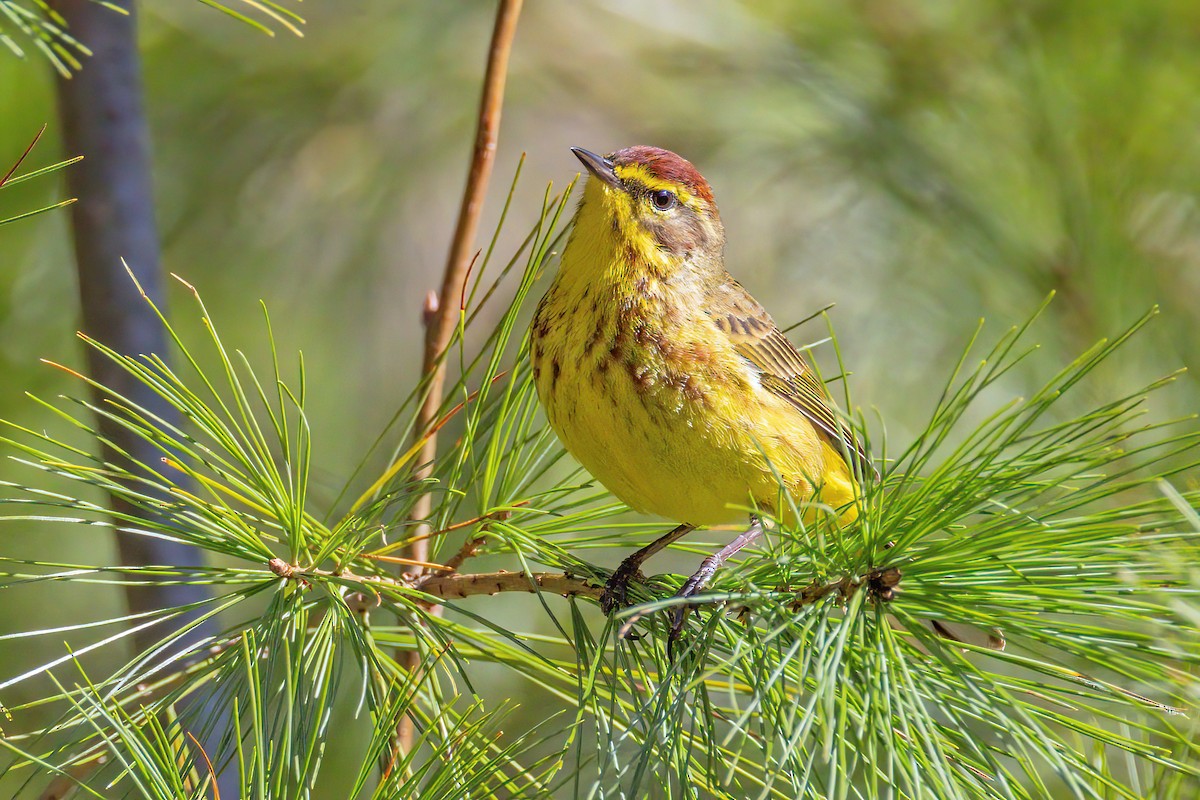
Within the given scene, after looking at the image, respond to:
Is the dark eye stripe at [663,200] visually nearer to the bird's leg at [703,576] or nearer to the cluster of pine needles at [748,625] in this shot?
→ the cluster of pine needles at [748,625]

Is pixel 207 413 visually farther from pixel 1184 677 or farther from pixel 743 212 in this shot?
pixel 743 212

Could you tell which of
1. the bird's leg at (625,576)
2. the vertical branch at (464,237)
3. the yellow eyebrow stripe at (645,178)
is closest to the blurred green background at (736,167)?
the vertical branch at (464,237)

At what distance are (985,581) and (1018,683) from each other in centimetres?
21

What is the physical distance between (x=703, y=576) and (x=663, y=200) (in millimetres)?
1068

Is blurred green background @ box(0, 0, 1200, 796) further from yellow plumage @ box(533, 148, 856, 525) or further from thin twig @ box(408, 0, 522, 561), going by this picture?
yellow plumage @ box(533, 148, 856, 525)

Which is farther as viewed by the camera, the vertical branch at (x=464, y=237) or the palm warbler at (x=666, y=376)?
the palm warbler at (x=666, y=376)

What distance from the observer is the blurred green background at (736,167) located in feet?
11.4

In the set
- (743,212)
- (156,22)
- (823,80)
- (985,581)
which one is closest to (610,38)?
(743,212)

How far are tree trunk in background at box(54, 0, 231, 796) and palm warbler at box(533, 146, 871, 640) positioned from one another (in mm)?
903

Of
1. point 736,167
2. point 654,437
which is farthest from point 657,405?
point 736,167

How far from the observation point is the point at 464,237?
7.61 feet

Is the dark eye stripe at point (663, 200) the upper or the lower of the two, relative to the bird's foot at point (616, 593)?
upper

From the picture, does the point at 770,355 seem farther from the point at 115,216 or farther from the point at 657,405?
the point at 115,216

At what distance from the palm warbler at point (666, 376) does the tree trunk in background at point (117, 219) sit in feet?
2.96
